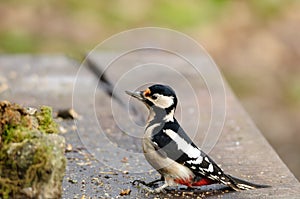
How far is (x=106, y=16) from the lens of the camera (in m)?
10.2

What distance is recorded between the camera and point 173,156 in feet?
12.3

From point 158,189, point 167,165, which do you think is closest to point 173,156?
point 167,165

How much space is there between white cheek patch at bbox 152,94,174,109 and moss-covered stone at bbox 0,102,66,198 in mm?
953

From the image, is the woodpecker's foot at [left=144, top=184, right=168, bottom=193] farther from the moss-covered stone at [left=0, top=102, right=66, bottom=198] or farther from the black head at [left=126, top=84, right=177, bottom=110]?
the moss-covered stone at [left=0, top=102, right=66, bottom=198]

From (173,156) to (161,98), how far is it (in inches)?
12.0

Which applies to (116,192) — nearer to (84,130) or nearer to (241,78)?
(84,130)

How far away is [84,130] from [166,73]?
157 centimetres

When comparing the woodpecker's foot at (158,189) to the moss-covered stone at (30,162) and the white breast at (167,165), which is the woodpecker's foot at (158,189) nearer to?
the white breast at (167,165)

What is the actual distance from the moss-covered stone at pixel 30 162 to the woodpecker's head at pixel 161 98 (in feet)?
3.12

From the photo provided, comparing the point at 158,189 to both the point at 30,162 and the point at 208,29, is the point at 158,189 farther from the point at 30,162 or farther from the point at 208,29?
the point at 208,29

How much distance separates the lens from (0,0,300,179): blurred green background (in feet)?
30.2

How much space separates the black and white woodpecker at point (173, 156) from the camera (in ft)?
12.2

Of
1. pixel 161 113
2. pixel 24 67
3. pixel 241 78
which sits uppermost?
pixel 241 78

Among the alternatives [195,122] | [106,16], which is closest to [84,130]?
[195,122]
